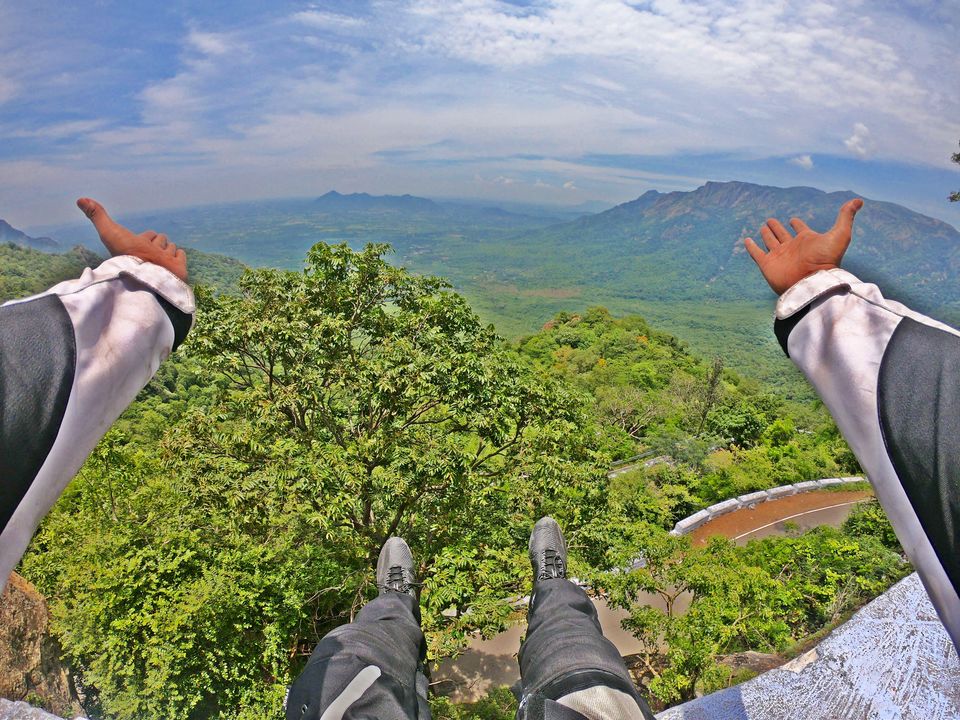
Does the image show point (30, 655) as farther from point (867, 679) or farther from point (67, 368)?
point (867, 679)

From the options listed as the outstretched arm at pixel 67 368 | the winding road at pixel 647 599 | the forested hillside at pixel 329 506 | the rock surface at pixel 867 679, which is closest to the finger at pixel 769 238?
the outstretched arm at pixel 67 368

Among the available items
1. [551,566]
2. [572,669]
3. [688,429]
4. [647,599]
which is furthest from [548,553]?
[688,429]

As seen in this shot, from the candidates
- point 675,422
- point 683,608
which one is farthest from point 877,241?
point 683,608

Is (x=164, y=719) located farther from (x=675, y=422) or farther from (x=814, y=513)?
(x=675, y=422)

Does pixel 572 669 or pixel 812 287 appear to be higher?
pixel 812 287

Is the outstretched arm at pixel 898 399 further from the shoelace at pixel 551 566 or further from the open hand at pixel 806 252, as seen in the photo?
the shoelace at pixel 551 566

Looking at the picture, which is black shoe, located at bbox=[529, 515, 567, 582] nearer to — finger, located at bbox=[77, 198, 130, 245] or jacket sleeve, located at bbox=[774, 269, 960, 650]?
jacket sleeve, located at bbox=[774, 269, 960, 650]
